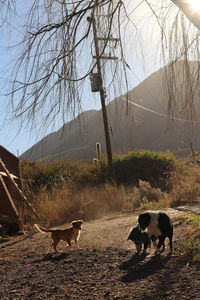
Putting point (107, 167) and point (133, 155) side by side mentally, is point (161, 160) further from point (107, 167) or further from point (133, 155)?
point (107, 167)

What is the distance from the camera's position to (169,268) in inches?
164

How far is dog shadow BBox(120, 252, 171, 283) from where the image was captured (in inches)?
159

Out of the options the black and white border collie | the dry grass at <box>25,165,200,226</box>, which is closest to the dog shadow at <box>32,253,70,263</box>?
the black and white border collie

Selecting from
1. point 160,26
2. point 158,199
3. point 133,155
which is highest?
point 160,26

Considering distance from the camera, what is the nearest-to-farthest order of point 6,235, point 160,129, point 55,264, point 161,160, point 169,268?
point 169,268, point 55,264, point 6,235, point 161,160, point 160,129

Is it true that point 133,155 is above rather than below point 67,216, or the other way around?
above

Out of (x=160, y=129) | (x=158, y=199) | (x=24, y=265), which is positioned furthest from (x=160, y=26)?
(x=160, y=129)

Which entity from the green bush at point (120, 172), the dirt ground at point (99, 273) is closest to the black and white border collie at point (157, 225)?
the dirt ground at point (99, 273)

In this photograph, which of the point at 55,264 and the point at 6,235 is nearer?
the point at 55,264

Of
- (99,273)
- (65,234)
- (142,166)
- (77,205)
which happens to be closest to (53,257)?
(65,234)

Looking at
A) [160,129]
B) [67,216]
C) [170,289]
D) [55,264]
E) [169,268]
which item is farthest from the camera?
[160,129]

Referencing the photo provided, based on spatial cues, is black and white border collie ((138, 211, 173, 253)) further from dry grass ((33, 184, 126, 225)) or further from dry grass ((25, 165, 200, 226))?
dry grass ((33, 184, 126, 225))

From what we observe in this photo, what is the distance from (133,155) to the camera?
19406 millimetres

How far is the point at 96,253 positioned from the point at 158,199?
6739mm
